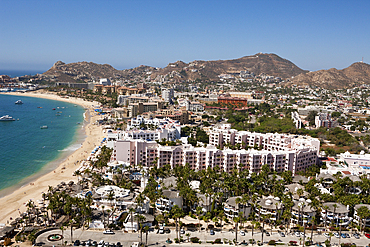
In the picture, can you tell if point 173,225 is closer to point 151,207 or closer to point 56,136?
point 151,207

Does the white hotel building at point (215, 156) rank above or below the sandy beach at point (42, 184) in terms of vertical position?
above

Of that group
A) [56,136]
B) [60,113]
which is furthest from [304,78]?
[56,136]

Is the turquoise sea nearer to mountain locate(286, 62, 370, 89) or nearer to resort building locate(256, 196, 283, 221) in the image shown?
resort building locate(256, 196, 283, 221)

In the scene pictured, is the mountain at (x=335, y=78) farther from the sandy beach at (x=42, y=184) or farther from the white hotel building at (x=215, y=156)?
the sandy beach at (x=42, y=184)

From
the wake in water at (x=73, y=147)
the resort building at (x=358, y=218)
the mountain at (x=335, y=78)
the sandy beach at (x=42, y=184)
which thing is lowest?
the sandy beach at (x=42, y=184)

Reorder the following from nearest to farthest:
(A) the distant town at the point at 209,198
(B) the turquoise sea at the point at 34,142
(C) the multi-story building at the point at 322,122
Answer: (A) the distant town at the point at 209,198
(B) the turquoise sea at the point at 34,142
(C) the multi-story building at the point at 322,122

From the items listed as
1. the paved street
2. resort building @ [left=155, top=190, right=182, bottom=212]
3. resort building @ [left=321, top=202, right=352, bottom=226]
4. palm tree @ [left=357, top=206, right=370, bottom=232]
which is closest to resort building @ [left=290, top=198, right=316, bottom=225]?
resort building @ [left=321, top=202, right=352, bottom=226]

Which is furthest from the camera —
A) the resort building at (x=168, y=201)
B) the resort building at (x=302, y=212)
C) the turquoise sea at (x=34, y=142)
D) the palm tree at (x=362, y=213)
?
the turquoise sea at (x=34, y=142)

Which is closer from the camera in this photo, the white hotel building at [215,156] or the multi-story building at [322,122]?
the white hotel building at [215,156]

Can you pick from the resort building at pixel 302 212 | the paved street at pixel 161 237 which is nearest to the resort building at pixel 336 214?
the resort building at pixel 302 212
